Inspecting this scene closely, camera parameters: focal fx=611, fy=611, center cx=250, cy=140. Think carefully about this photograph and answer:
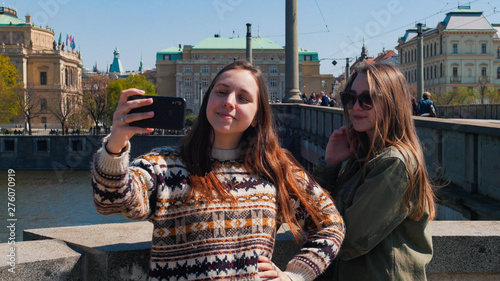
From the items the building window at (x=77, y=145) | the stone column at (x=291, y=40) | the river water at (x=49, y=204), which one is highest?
the stone column at (x=291, y=40)

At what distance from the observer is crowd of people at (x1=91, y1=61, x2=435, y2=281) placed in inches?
101

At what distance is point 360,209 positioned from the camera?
2.88m

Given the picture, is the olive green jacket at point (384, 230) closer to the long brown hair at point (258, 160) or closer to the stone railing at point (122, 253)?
the long brown hair at point (258, 160)

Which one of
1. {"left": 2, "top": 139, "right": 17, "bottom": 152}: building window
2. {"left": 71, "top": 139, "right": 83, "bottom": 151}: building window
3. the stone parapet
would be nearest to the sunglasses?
the stone parapet

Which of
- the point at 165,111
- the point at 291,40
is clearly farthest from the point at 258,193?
the point at 291,40

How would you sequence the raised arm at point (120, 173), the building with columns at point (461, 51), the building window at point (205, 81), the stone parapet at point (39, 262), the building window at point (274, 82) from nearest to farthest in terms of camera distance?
the raised arm at point (120, 173) < the stone parapet at point (39, 262) < the building with columns at point (461, 51) < the building window at point (205, 81) < the building window at point (274, 82)

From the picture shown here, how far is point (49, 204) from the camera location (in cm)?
3180

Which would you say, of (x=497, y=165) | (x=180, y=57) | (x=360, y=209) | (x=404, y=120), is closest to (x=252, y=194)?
(x=360, y=209)

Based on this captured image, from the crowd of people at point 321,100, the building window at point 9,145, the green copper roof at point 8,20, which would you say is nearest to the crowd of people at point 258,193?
the crowd of people at point 321,100

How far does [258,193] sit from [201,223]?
298 mm

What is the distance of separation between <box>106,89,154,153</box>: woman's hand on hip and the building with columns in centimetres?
8122

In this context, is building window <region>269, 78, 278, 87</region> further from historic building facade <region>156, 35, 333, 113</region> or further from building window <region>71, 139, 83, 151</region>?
building window <region>71, 139, 83, 151</region>

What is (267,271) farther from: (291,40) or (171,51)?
(171,51)

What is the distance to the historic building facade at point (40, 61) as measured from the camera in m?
98.5
